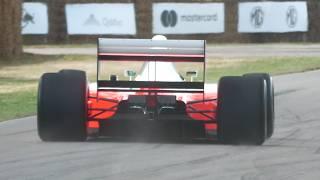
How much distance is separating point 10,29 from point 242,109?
21207 millimetres

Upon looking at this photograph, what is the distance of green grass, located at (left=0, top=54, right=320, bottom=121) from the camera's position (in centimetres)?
1744

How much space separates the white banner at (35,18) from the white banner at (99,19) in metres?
1.08

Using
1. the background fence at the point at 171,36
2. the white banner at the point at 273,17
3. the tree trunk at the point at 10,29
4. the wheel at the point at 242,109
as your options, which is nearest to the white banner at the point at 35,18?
the background fence at the point at 171,36

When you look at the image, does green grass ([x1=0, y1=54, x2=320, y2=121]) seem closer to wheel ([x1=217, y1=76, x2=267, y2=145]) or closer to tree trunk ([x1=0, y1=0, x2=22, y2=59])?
tree trunk ([x1=0, y1=0, x2=22, y2=59])

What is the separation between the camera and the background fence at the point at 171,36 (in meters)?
41.8

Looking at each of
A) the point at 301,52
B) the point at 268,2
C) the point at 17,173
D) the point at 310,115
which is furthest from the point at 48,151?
the point at 268,2

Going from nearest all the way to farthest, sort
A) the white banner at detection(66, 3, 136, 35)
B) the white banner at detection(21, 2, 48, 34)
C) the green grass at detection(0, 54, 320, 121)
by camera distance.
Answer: the green grass at detection(0, 54, 320, 121) < the white banner at detection(21, 2, 48, 34) < the white banner at detection(66, 3, 136, 35)

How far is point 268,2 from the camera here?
42.3 metres

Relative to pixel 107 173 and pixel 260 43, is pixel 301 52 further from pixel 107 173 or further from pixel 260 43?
pixel 107 173

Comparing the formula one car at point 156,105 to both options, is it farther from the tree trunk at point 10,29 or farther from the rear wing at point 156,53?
the tree trunk at point 10,29

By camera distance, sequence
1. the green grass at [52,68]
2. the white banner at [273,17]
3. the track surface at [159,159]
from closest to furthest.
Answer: the track surface at [159,159] < the green grass at [52,68] < the white banner at [273,17]

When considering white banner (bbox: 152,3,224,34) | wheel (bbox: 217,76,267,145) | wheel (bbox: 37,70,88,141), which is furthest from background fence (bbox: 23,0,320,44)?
wheel (bbox: 217,76,267,145)

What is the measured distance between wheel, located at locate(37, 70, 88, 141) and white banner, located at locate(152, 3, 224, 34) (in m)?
31.2

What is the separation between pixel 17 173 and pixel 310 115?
21.5 ft
